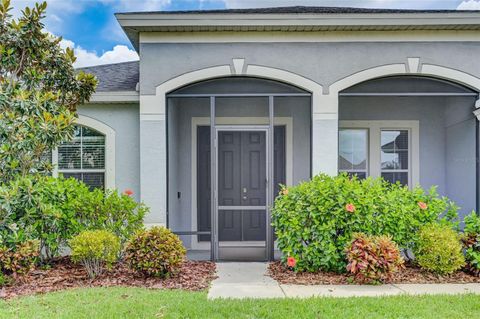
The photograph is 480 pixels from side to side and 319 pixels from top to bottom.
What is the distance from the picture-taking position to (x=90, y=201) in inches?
233

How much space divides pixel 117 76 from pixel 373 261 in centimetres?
673

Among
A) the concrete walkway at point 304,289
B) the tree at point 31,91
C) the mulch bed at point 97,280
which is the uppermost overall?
the tree at point 31,91

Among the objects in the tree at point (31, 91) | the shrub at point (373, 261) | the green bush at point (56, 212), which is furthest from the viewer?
the tree at point (31, 91)

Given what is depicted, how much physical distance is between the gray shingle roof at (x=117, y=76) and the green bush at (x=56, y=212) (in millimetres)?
2318

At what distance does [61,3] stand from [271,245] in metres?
7.94

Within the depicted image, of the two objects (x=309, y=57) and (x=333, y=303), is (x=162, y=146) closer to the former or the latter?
(x=309, y=57)

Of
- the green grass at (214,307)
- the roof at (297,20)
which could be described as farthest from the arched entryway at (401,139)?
the green grass at (214,307)

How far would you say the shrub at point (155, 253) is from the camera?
528cm

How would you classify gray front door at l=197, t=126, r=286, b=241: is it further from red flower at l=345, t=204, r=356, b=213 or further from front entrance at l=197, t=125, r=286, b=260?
red flower at l=345, t=204, r=356, b=213

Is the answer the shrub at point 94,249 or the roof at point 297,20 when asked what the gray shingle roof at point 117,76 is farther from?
the shrub at point 94,249

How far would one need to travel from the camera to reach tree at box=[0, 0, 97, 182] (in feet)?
18.3

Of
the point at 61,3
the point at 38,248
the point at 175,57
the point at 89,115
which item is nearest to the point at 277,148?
the point at 175,57

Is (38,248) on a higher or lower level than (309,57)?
lower

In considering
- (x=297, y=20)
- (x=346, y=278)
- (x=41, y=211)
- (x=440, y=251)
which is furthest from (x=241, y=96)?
(x=440, y=251)
